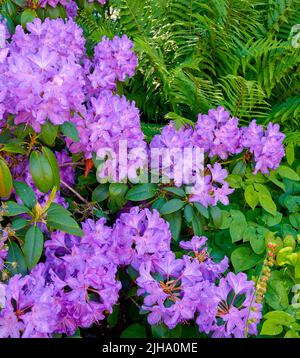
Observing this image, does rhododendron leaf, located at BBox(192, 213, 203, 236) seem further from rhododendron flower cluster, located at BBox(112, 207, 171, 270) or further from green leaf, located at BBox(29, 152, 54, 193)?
green leaf, located at BBox(29, 152, 54, 193)

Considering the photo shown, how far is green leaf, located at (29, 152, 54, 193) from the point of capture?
1.59 metres

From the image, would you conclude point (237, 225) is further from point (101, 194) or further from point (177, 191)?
point (101, 194)

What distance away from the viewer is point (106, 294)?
1.49m

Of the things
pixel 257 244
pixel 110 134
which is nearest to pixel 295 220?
pixel 257 244

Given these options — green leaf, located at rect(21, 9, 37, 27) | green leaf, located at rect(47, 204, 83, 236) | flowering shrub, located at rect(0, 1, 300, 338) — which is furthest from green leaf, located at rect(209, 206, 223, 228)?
green leaf, located at rect(21, 9, 37, 27)

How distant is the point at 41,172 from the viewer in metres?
1.59

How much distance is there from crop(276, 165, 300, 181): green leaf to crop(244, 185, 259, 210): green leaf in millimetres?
149

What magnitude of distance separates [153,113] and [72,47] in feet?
2.40

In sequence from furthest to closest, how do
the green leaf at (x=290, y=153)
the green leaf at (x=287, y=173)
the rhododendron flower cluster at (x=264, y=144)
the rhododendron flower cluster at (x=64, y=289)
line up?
the green leaf at (x=290, y=153) → the green leaf at (x=287, y=173) → the rhododendron flower cluster at (x=264, y=144) → the rhododendron flower cluster at (x=64, y=289)

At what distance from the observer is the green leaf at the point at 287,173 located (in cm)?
213

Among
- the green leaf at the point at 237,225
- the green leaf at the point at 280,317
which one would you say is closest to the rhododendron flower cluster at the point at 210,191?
the green leaf at the point at 237,225

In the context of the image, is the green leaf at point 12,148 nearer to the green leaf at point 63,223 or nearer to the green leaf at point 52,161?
the green leaf at point 52,161

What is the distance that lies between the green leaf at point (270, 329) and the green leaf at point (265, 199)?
450 millimetres

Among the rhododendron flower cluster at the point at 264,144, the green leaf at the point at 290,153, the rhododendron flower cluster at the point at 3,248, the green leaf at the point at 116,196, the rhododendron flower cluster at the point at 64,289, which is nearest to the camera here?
the rhododendron flower cluster at the point at 64,289
